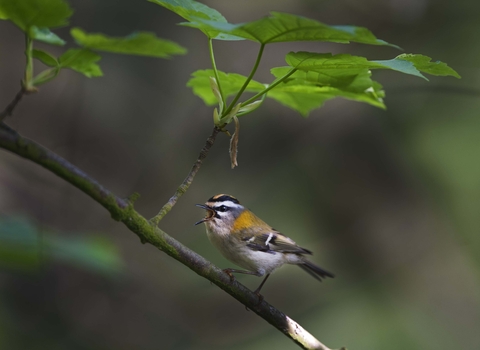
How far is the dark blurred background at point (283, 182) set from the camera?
13.4 ft

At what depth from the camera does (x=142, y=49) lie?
86 centimetres

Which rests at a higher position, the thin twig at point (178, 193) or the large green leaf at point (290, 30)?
the large green leaf at point (290, 30)

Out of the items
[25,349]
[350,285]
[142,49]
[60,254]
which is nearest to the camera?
[142,49]

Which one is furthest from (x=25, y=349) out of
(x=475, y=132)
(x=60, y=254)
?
(x=475, y=132)

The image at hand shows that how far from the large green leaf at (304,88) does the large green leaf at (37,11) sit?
0.64 metres

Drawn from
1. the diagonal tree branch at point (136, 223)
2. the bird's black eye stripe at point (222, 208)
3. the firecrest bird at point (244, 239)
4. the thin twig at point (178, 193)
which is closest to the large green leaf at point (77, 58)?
the diagonal tree branch at point (136, 223)

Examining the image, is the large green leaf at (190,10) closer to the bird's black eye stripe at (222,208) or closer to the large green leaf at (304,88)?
the large green leaf at (304,88)

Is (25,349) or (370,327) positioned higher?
(370,327)

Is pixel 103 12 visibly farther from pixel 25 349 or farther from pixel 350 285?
Answer: pixel 350 285

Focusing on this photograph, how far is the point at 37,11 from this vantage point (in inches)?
31.7

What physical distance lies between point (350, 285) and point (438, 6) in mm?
2778

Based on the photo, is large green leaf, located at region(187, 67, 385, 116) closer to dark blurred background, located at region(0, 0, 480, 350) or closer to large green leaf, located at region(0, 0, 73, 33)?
large green leaf, located at region(0, 0, 73, 33)

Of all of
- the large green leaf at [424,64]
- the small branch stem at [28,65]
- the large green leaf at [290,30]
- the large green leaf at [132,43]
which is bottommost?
the small branch stem at [28,65]

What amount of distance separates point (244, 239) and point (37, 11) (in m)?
1.74
